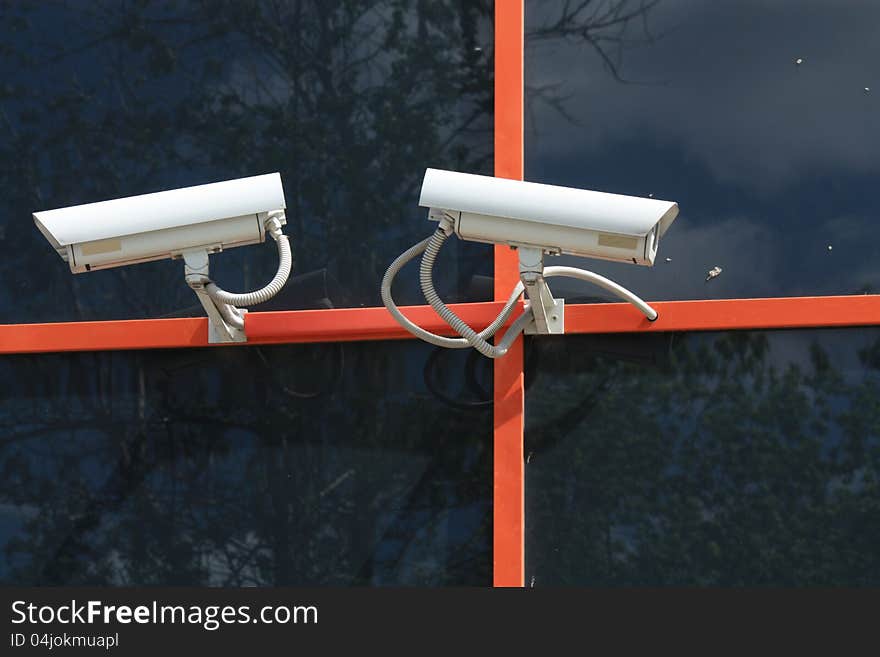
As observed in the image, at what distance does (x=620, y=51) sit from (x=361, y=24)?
2.12ft

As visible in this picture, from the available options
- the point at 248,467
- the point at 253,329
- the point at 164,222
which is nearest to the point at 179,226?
the point at 164,222

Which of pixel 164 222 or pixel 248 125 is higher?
pixel 248 125

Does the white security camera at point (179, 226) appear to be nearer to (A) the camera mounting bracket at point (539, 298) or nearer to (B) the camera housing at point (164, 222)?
(B) the camera housing at point (164, 222)

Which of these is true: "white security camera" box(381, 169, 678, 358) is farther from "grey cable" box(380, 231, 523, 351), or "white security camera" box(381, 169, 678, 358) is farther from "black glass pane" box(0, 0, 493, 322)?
"black glass pane" box(0, 0, 493, 322)

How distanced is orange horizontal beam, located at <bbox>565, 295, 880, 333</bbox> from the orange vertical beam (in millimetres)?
172

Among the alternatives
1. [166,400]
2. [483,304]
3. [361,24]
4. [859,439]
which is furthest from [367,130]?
[859,439]

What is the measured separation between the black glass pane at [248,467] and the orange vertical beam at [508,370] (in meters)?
0.06

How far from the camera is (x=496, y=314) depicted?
3104 mm

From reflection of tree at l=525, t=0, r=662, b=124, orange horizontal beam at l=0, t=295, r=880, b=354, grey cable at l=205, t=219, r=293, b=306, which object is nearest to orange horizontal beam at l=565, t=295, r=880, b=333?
orange horizontal beam at l=0, t=295, r=880, b=354

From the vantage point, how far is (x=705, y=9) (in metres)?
3.18

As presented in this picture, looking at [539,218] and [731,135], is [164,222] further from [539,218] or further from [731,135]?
[731,135]

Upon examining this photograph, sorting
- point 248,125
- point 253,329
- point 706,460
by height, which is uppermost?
point 248,125

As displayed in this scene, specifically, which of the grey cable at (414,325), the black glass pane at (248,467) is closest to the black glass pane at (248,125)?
the black glass pane at (248,467)

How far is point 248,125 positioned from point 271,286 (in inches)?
26.4
